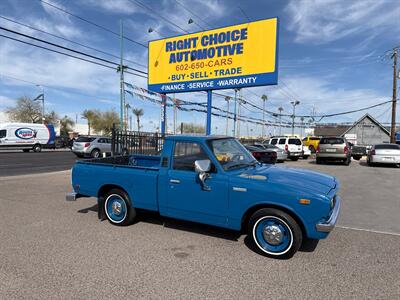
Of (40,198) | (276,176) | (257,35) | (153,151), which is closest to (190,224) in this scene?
(276,176)

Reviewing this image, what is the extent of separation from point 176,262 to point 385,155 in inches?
652

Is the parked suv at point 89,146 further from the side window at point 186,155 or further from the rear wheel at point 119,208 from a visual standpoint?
the side window at point 186,155

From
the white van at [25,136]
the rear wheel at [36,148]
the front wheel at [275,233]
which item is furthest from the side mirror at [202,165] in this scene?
the rear wheel at [36,148]

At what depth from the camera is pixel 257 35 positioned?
39.2 feet

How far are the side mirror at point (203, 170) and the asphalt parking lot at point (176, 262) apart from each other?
0.94 metres

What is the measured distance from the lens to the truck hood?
379 cm

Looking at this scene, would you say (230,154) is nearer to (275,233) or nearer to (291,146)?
(275,233)

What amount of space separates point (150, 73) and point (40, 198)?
955 centimetres

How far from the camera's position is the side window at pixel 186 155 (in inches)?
175

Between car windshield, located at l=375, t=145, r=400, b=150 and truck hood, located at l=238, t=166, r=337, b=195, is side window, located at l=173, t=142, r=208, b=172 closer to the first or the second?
truck hood, located at l=238, t=166, r=337, b=195

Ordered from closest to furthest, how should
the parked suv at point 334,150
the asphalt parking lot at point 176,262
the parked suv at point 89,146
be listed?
the asphalt parking lot at point 176,262, the parked suv at point 334,150, the parked suv at point 89,146

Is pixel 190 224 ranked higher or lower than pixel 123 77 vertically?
lower

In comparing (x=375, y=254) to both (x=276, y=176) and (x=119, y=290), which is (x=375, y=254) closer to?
(x=276, y=176)

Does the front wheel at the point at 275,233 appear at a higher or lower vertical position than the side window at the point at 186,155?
lower
